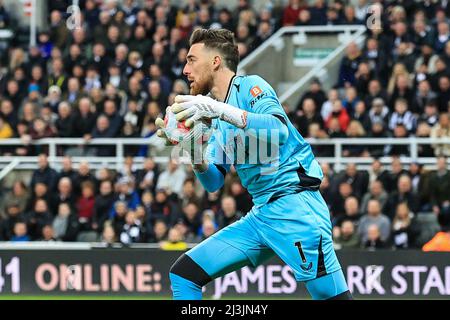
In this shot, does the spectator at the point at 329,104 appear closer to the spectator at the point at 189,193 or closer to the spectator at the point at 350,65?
the spectator at the point at 350,65

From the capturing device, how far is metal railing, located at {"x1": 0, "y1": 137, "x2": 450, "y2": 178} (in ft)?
53.3

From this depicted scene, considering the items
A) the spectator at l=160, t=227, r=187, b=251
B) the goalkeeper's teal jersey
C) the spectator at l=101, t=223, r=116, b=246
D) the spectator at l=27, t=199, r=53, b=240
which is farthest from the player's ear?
the spectator at l=27, t=199, r=53, b=240

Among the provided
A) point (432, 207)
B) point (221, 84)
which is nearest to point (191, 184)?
point (432, 207)

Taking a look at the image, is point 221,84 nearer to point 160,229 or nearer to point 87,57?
point 160,229

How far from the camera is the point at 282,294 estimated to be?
14258mm

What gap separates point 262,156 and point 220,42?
793mm

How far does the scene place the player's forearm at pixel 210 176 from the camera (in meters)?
7.46

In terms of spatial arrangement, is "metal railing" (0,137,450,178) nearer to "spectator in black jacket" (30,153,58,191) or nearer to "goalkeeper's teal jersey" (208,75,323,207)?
"spectator in black jacket" (30,153,58,191)

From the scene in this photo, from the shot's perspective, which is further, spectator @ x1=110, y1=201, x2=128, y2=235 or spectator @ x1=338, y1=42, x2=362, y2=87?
spectator @ x1=338, y1=42, x2=362, y2=87

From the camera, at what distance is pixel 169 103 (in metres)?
17.4

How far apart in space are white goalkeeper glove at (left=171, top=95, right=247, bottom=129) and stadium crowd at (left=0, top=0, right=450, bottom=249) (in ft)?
27.8

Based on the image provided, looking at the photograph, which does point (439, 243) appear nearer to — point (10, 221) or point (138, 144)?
point (138, 144)

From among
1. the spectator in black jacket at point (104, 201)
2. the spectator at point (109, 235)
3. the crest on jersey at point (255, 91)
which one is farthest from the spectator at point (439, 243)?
the crest on jersey at point (255, 91)

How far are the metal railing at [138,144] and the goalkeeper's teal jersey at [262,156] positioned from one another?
29.8 feet
